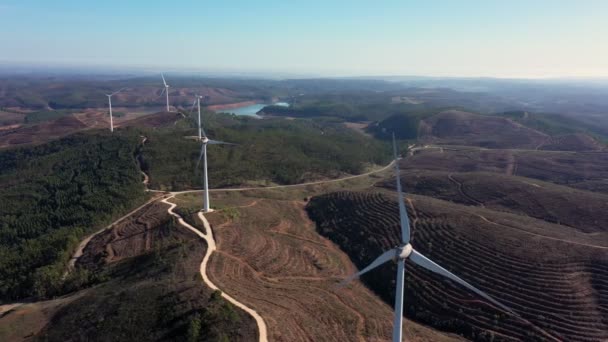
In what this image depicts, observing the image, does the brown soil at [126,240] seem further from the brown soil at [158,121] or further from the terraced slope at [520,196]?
the brown soil at [158,121]

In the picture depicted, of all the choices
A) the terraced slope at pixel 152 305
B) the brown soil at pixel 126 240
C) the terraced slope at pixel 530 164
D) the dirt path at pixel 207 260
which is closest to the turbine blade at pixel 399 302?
the dirt path at pixel 207 260

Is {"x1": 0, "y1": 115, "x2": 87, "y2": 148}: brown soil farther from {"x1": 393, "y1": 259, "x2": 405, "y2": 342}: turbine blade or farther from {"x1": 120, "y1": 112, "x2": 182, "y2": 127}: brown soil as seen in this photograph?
{"x1": 393, "y1": 259, "x2": 405, "y2": 342}: turbine blade

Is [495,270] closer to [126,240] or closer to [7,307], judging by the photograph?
[126,240]

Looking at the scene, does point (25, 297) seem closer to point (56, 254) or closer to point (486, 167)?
point (56, 254)

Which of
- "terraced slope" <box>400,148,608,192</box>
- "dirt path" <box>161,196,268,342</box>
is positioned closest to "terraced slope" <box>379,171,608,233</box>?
"terraced slope" <box>400,148,608,192</box>

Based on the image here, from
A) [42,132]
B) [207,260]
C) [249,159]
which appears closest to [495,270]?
[207,260]
